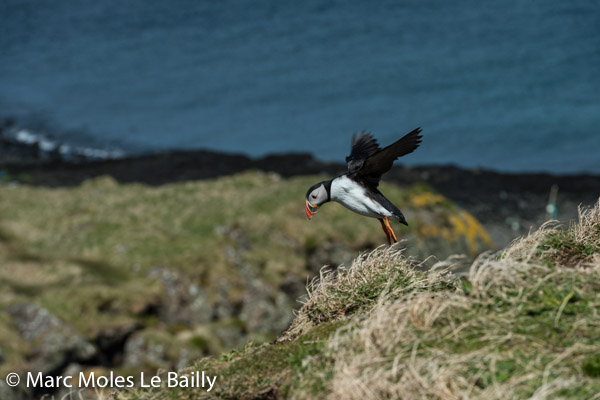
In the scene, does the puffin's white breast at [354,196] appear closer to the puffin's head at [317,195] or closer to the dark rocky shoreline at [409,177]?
the puffin's head at [317,195]

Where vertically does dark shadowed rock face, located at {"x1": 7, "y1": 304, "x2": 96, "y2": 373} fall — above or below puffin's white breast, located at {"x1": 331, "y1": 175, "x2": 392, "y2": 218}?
below

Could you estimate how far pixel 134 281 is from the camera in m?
28.5

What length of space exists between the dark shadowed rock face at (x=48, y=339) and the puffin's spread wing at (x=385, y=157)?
52.7 feet

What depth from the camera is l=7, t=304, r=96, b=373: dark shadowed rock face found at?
24.0 metres

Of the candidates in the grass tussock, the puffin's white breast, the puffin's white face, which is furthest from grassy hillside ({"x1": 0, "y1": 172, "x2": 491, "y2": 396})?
the grass tussock

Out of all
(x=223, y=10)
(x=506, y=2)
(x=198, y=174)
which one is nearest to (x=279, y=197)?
(x=198, y=174)

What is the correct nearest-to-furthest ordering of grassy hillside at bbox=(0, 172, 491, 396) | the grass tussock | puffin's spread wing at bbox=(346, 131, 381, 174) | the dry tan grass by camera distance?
the dry tan grass, the grass tussock, puffin's spread wing at bbox=(346, 131, 381, 174), grassy hillside at bbox=(0, 172, 491, 396)

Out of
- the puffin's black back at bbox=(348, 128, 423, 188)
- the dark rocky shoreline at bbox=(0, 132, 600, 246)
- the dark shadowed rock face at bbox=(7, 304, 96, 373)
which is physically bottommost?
the dark shadowed rock face at bbox=(7, 304, 96, 373)

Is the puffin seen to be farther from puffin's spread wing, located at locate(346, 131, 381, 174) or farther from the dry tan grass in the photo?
the dry tan grass

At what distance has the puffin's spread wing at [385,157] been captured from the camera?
11453 millimetres

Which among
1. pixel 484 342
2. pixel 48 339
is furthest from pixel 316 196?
pixel 48 339

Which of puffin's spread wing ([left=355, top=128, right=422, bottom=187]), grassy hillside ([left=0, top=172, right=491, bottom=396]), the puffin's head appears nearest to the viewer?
puffin's spread wing ([left=355, top=128, right=422, bottom=187])

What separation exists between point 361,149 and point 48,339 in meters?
15.8

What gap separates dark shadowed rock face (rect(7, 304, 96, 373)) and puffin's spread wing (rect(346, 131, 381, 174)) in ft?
49.7
